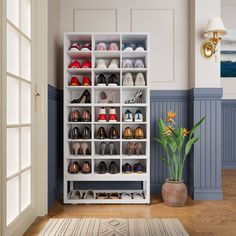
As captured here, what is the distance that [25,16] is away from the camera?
2795 mm

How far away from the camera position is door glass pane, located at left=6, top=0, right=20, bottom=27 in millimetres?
2379

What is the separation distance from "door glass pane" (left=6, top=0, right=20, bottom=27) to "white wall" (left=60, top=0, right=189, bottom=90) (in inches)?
51.3

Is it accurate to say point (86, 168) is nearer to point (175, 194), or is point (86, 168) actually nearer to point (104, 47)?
point (175, 194)

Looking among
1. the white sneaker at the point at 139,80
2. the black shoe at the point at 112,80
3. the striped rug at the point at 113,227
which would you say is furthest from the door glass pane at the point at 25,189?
the white sneaker at the point at 139,80

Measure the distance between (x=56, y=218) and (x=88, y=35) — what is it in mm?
1843

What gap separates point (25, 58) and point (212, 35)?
6.51 feet

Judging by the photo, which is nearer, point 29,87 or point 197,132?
point 29,87

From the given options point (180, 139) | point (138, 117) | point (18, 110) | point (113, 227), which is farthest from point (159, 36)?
point (113, 227)

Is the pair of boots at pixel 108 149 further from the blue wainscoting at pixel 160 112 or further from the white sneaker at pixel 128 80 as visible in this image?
the white sneaker at pixel 128 80

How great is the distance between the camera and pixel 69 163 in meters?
3.55

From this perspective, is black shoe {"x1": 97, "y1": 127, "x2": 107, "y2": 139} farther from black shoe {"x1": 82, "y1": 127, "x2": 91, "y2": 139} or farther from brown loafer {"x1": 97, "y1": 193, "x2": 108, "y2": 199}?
brown loafer {"x1": 97, "y1": 193, "x2": 108, "y2": 199}

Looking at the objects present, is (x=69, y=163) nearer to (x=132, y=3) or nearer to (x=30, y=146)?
(x=30, y=146)

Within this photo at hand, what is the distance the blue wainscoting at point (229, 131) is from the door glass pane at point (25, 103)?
3.76 metres

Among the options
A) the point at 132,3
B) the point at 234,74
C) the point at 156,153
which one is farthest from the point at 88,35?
the point at 234,74
